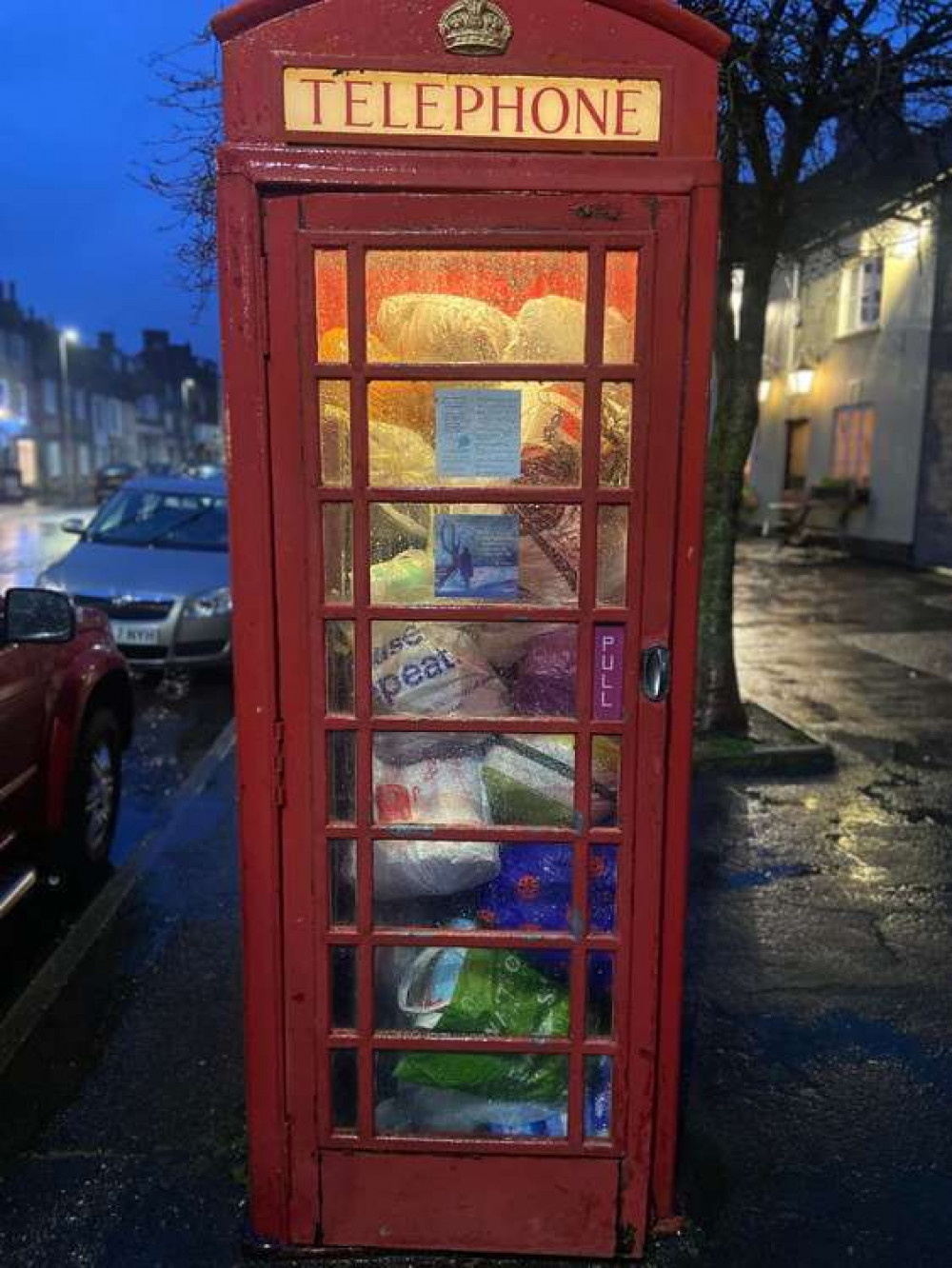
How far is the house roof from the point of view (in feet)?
6.95

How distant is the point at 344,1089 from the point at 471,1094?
319mm

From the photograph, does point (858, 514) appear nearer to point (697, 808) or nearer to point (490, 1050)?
point (697, 808)

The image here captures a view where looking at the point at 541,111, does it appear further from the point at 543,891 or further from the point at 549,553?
the point at 543,891

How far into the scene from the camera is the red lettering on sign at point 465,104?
2178mm

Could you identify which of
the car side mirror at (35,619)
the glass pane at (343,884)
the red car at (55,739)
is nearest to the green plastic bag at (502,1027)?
the glass pane at (343,884)

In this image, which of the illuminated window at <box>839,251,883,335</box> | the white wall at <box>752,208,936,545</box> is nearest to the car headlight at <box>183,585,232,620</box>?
the white wall at <box>752,208,936,545</box>

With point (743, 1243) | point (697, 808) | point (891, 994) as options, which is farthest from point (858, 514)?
point (743, 1243)

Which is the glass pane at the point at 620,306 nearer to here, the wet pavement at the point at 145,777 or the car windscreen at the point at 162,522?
the wet pavement at the point at 145,777

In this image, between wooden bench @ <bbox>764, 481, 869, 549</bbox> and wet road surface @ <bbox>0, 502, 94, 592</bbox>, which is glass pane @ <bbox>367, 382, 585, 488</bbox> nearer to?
wet road surface @ <bbox>0, 502, 94, 592</bbox>

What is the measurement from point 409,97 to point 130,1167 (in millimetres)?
2879

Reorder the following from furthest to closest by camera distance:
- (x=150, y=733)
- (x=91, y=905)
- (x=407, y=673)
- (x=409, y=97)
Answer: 1. (x=150, y=733)
2. (x=91, y=905)
3. (x=407, y=673)
4. (x=409, y=97)

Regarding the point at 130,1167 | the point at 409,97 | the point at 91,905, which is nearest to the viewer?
the point at 409,97

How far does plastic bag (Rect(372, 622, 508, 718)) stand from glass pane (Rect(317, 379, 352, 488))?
35cm

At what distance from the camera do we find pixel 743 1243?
8.71ft
